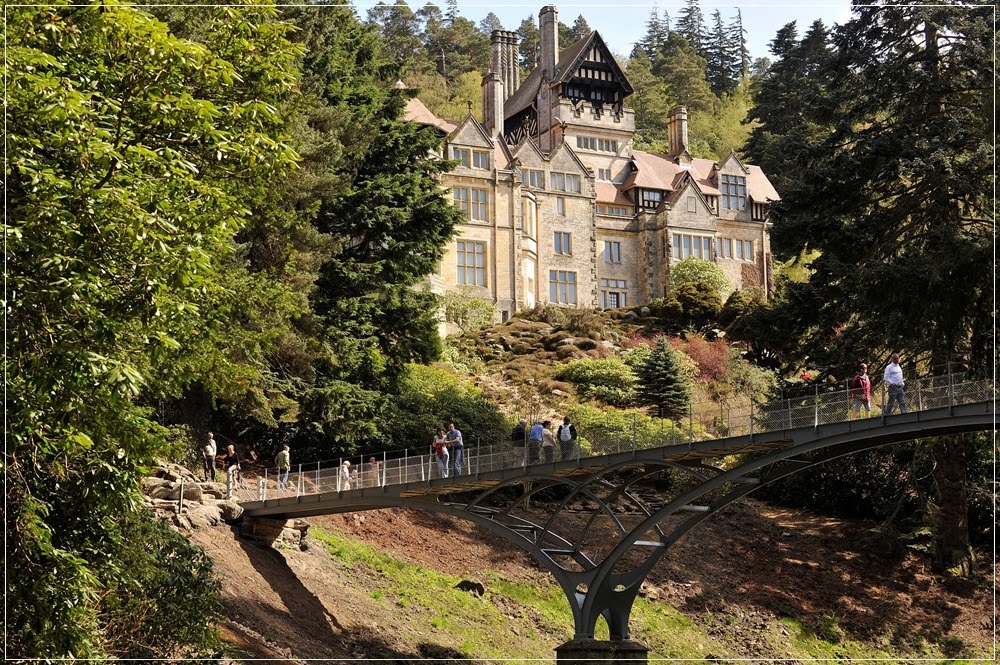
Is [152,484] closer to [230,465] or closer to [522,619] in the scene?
[230,465]

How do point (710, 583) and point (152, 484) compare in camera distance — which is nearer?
point (152, 484)

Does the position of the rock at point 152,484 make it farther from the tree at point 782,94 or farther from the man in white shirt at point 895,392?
the tree at point 782,94

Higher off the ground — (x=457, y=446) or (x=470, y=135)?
(x=470, y=135)

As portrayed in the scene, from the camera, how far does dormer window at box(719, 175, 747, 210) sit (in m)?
77.8

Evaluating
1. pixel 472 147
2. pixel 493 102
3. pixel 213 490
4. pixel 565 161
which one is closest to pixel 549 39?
pixel 493 102

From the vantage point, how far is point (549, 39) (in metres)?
83.2

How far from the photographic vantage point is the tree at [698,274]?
68688 mm

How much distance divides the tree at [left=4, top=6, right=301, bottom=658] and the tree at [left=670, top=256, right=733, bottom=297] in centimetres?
5419

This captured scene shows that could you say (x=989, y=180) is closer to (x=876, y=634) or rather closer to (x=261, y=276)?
(x=876, y=634)

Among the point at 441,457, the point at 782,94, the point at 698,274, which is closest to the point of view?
the point at 441,457

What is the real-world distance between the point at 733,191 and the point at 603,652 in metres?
55.1

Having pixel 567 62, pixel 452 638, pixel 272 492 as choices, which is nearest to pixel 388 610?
pixel 452 638

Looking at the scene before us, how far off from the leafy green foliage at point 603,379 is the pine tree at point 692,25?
95.5 metres

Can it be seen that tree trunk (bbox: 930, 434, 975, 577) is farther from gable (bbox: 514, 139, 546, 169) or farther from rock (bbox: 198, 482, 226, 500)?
gable (bbox: 514, 139, 546, 169)
